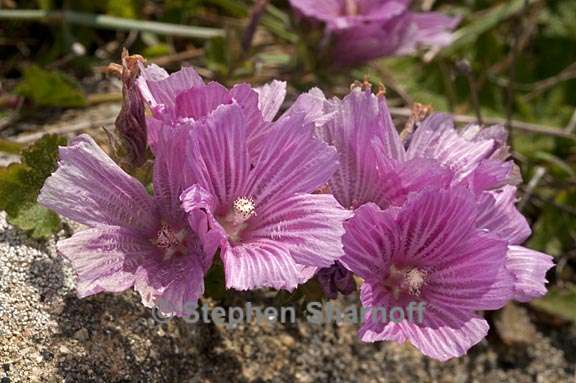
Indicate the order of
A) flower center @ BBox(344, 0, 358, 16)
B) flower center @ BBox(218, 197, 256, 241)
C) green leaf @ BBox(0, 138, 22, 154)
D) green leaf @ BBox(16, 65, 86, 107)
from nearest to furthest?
flower center @ BBox(218, 197, 256, 241) < green leaf @ BBox(0, 138, 22, 154) < green leaf @ BBox(16, 65, 86, 107) < flower center @ BBox(344, 0, 358, 16)

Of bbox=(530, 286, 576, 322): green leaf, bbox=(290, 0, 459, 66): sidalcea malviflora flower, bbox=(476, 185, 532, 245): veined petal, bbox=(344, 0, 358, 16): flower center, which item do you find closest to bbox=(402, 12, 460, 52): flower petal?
bbox=(290, 0, 459, 66): sidalcea malviflora flower

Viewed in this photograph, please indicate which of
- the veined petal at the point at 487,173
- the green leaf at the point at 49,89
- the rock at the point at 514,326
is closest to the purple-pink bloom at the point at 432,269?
the veined petal at the point at 487,173

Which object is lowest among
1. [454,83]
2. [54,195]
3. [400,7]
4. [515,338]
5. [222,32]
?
[515,338]

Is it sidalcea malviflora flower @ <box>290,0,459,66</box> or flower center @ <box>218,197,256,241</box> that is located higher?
flower center @ <box>218,197,256,241</box>

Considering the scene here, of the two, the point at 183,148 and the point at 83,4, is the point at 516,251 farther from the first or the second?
the point at 83,4

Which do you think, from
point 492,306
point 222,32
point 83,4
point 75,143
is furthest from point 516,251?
point 83,4

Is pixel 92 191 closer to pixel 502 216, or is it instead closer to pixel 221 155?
pixel 221 155

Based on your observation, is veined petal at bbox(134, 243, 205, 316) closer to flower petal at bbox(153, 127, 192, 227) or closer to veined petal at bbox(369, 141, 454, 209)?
flower petal at bbox(153, 127, 192, 227)

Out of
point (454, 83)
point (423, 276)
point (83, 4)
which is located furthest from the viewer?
point (454, 83)
